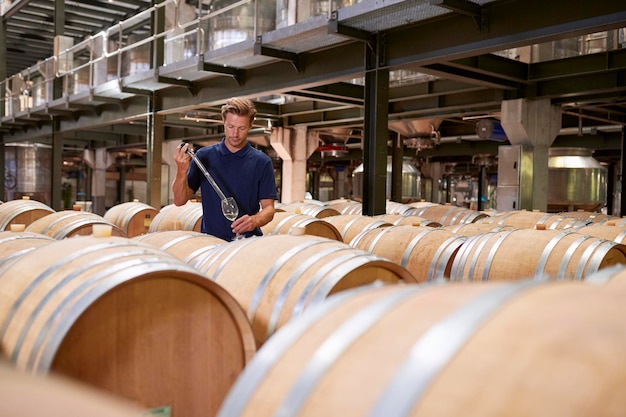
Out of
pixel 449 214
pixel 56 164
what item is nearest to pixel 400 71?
pixel 449 214

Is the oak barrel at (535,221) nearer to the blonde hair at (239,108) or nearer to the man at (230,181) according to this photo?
the man at (230,181)

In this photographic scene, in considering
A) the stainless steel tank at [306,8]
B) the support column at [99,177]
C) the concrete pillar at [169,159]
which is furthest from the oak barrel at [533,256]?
the support column at [99,177]

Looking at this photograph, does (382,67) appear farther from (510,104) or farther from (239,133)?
(239,133)

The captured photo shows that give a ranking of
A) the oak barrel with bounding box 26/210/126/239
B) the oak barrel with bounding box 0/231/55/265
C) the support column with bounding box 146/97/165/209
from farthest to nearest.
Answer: the support column with bounding box 146/97/165/209 → the oak barrel with bounding box 26/210/126/239 → the oak barrel with bounding box 0/231/55/265

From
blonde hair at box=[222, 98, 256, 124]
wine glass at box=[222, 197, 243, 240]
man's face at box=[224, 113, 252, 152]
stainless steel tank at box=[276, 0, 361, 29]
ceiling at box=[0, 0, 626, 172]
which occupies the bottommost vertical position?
wine glass at box=[222, 197, 243, 240]

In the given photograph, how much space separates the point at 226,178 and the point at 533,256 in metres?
1.96

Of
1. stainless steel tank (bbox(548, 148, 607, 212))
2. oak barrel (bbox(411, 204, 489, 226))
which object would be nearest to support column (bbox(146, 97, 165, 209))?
oak barrel (bbox(411, 204, 489, 226))

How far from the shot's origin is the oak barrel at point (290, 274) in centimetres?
227

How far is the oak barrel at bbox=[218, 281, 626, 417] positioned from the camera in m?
1.05

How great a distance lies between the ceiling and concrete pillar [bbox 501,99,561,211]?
280mm

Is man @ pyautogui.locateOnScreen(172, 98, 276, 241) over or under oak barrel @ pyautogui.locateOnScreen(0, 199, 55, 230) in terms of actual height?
over

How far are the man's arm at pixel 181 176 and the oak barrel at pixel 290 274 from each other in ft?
3.64

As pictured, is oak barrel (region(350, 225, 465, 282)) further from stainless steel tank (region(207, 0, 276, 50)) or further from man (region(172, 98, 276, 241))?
stainless steel tank (region(207, 0, 276, 50))

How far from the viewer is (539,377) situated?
1068 millimetres
